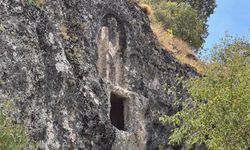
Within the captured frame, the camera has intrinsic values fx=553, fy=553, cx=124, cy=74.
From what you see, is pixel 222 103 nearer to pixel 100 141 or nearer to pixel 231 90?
pixel 231 90

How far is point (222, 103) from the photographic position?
16469 millimetres

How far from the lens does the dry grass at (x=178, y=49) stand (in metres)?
29.1

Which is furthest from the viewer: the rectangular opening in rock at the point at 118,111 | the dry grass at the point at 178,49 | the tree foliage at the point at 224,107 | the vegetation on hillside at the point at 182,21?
the vegetation on hillside at the point at 182,21

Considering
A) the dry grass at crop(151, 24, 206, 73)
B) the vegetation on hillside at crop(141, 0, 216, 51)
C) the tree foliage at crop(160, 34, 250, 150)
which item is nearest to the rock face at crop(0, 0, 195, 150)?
the dry grass at crop(151, 24, 206, 73)

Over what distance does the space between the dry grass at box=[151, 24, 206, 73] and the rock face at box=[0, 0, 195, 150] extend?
1222 mm

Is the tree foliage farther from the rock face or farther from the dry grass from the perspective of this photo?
the dry grass

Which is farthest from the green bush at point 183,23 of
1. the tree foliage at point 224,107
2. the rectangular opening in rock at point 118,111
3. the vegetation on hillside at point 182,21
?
the tree foliage at point 224,107

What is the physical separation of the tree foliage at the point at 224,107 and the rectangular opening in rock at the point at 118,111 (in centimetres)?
471

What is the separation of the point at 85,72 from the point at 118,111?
6.29 meters

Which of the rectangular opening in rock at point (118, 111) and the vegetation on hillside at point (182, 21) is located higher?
the vegetation on hillside at point (182, 21)

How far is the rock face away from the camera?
53.4 ft

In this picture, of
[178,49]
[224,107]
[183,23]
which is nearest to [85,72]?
[224,107]

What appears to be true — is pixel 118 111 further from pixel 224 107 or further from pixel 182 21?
pixel 182 21

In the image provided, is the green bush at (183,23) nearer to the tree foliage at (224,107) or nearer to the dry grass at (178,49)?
the dry grass at (178,49)
